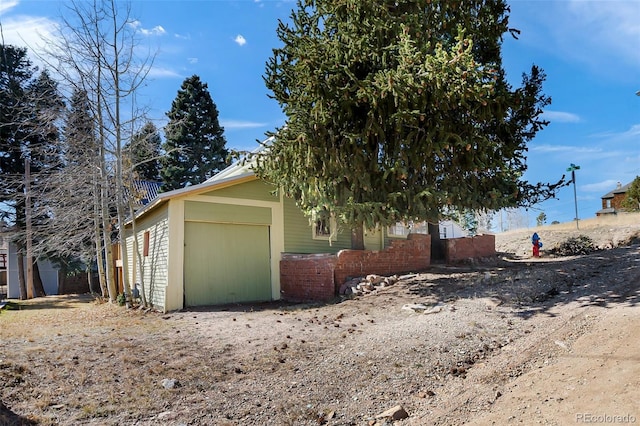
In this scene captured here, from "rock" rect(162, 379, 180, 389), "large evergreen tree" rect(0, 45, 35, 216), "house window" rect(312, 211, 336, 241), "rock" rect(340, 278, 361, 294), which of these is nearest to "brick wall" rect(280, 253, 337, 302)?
"rock" rect(340, 278, 361, 294)

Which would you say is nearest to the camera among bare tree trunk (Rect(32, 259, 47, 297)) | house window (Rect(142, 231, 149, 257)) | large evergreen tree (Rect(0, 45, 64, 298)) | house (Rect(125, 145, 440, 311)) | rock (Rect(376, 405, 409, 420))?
rock (Rect(376, 405, 409, 420))

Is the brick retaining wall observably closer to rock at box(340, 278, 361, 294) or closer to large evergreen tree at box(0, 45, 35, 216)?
rock at box(340, 278, 361, 294)

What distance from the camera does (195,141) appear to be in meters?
26.0

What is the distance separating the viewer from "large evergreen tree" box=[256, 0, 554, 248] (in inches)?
314

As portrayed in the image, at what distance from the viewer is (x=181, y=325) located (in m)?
7.87

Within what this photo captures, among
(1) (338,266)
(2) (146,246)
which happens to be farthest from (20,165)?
(1) (338,266)

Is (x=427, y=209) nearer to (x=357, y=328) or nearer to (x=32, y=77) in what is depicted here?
(x=357, y=328)

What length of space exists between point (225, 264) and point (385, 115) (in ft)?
18.8

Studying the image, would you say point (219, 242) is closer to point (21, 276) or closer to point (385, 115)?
point (385, 115)

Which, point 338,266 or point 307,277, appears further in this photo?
point 307,277

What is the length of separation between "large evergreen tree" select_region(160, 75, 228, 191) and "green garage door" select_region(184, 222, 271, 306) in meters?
14.7

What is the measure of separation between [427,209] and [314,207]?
2.47 m

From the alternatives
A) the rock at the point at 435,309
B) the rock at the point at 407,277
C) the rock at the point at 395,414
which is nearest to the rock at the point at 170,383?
the rock at the point at 395,414

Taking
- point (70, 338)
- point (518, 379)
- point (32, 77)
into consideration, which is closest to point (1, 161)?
point (32, 77)
